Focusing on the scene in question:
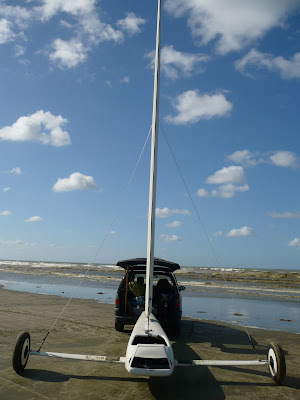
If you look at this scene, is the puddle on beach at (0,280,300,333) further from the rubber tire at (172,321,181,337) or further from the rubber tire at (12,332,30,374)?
the rubber tire at (12,332,30,374)

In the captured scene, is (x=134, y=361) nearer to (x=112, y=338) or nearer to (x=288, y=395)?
(x=288, y=395)

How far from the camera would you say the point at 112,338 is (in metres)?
9.02

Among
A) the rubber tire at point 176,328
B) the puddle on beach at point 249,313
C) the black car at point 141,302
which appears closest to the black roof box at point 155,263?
the black car at point 141,302

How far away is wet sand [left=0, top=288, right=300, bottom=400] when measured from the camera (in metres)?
5.21

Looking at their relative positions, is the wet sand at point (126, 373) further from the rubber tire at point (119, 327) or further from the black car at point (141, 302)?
the black car at point (141, 302)

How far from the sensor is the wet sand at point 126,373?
521 cm

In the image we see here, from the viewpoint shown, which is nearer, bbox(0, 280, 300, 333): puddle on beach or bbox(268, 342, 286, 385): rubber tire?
bbox(268, 342, 286, 385): rubber tire

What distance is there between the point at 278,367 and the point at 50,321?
808cm

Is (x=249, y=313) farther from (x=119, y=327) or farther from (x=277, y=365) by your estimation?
(x=277, y=365)

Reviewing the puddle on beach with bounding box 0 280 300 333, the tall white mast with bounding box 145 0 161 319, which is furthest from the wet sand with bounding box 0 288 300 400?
the puddle on beach with bounding box 0 280 300 333

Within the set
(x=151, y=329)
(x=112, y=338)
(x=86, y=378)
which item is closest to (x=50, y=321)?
(x=112, y=338)

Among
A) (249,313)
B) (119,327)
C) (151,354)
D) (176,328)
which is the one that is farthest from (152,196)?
(249,313)

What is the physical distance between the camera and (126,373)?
20.0 ft

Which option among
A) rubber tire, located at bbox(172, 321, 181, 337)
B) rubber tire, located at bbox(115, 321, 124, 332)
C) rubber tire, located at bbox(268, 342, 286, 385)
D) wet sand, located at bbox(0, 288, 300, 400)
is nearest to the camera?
wet sand, located at bbox(0, 288, 300, 400)
